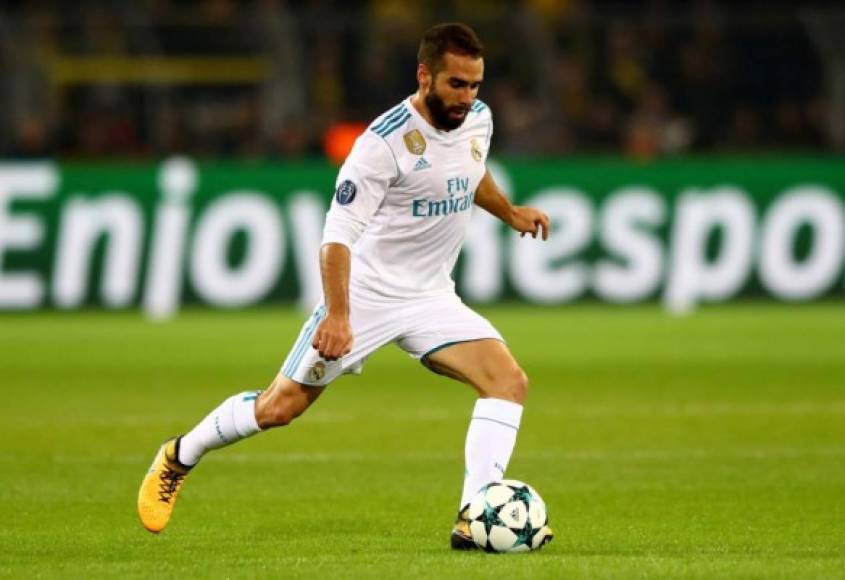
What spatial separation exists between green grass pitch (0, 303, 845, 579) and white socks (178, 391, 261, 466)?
33 centimetres

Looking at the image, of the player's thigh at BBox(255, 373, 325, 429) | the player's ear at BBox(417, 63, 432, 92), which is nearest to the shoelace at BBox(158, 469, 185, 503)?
the player's thigh at BBox(255, 373, 325, 429)

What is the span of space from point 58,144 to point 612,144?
6717mm

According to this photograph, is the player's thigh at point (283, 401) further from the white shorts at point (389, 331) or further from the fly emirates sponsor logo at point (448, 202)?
the fly emirates sponsor logo at point (448, 202)

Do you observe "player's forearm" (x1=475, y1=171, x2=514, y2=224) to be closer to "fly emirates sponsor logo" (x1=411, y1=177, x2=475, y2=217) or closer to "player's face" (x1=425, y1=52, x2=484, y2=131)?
"fly emirates sponsor logo" (x1=411, y1=177, x2=475, y2=217)

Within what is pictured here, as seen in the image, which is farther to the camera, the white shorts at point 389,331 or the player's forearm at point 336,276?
the white shorts at point 389,331

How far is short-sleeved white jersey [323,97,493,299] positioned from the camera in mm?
7094

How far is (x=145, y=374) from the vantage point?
14.4 m

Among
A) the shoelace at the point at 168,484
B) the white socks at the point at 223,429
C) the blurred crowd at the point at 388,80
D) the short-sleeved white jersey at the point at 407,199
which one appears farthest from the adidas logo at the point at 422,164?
the blurred crowd at the point at 388,80

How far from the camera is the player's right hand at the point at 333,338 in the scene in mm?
6828

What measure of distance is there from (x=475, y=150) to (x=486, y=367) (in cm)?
91

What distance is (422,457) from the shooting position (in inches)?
399

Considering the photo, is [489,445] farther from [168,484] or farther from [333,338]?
[168,484]

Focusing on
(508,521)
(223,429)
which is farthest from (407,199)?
(508,521)

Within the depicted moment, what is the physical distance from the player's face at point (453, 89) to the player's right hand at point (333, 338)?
93 centimetres
